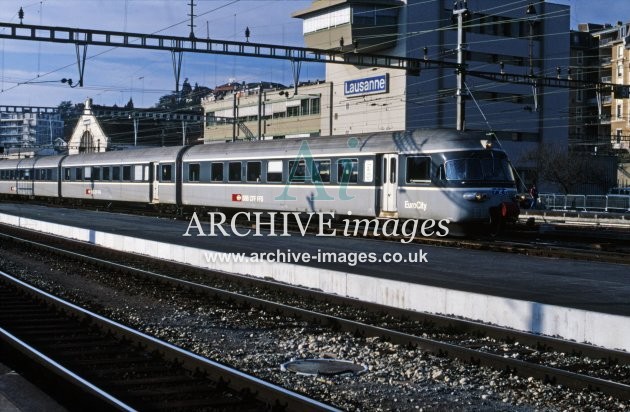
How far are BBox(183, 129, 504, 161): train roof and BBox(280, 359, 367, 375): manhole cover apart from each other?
1443 cm

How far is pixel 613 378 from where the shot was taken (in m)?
8.26

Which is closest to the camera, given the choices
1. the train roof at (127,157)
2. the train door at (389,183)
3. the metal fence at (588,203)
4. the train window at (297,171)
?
the train door at (389,183)

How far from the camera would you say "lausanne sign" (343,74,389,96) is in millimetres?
60250

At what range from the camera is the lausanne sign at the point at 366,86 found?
60250mm

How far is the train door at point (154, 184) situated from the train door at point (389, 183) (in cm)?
1613

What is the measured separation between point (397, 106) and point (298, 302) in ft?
155

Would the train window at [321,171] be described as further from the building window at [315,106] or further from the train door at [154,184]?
the building window at [315,106]

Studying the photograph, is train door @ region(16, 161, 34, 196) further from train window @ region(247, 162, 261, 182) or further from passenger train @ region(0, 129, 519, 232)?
train window @ region(247, 162, 261, 182)

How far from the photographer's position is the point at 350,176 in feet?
82.4

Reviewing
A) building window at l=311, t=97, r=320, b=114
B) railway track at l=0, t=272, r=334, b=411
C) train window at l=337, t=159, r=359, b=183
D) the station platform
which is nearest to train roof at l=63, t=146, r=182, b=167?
the station platform

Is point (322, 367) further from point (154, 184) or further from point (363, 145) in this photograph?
point (154, 184)

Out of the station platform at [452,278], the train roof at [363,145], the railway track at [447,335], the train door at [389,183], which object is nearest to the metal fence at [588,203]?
the train roof at [363,145]

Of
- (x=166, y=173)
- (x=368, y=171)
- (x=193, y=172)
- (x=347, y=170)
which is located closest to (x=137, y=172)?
(x=166, y=173)

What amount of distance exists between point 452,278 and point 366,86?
47.8 meters
